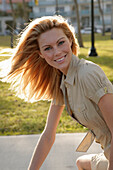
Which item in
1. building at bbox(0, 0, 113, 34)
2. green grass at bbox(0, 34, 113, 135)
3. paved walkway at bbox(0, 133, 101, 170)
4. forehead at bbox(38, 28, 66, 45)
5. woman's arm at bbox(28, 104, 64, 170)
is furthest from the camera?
building at bbox(0, 0, 113, 34)

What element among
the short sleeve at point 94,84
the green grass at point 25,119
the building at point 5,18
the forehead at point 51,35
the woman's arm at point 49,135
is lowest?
the building at point 5,18

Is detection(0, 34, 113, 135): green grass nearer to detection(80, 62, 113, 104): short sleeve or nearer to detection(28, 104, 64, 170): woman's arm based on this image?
detection(28, 104, 64, 170): woman's arm

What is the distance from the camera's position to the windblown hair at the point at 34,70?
81.2 inches

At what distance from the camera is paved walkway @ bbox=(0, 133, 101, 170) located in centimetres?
307

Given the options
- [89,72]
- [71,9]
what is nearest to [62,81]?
[89,72]

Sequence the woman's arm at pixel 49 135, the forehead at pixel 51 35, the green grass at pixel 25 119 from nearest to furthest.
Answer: the forehead at pixel 51 35
the woman's arm at pixel 49 135
the green grass at pixel 25 119

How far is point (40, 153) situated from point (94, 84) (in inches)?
28.0

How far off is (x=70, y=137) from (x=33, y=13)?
2221 inches

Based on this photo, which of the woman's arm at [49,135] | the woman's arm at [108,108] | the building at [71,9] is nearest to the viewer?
the woman's arm at [108,108]

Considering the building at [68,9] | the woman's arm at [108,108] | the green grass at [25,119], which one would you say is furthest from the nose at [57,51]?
the building at [68,9]

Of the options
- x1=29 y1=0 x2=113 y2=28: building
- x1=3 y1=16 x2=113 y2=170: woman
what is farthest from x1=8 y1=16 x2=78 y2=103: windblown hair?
x1=29 y1=0 x2=113 y2=28: building

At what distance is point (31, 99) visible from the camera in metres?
2.43

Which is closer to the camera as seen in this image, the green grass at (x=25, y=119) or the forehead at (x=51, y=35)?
the forehead at (x=51, y=35)

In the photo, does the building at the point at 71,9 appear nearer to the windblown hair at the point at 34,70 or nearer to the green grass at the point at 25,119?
the green grass at the point at 25,119
